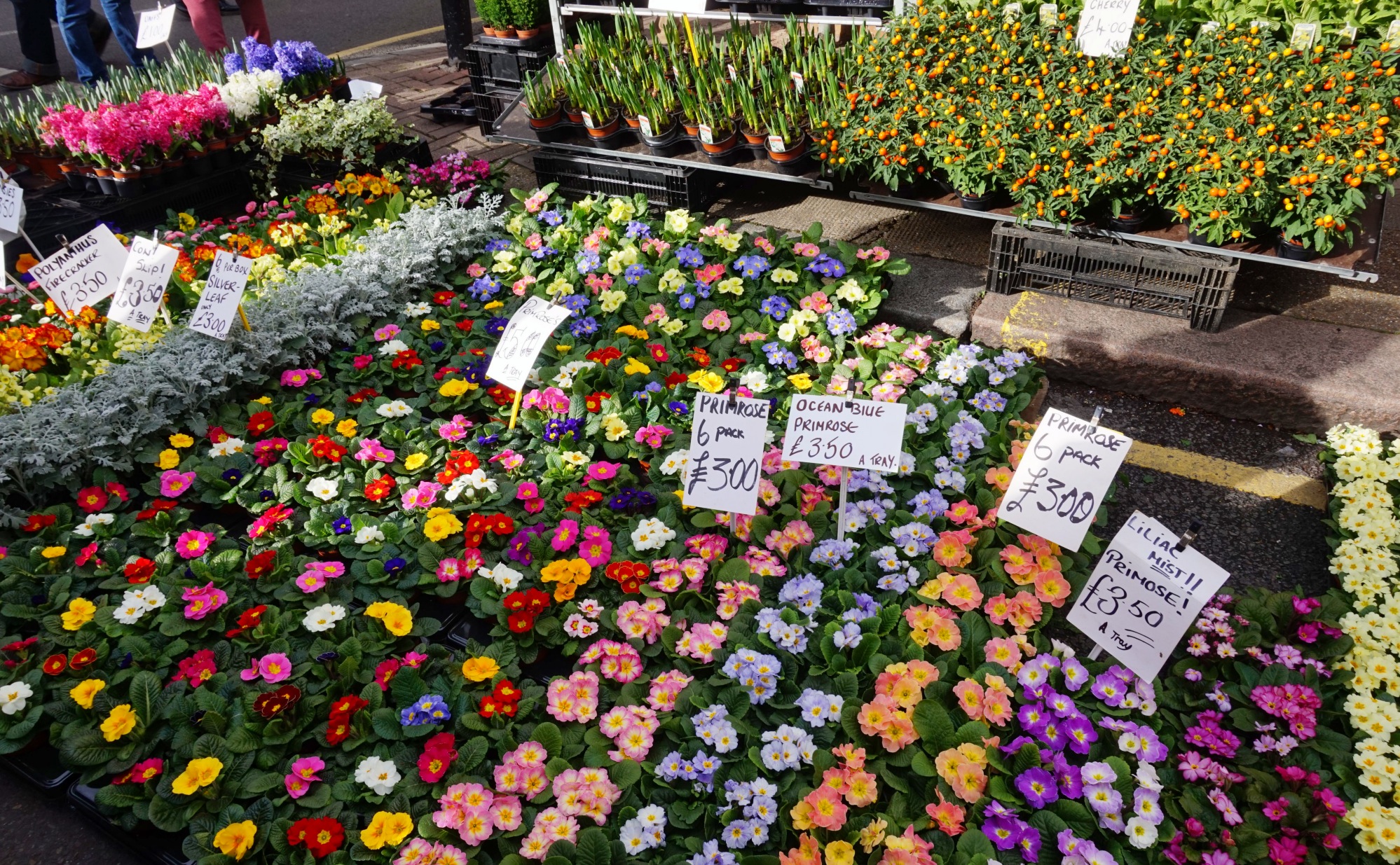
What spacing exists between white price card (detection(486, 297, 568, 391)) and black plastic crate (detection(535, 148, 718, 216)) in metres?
1.78

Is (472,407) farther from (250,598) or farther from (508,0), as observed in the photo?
(508,0)

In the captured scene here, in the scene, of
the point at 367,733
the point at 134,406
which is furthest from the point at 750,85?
the point at 367,733

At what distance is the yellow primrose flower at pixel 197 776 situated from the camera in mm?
2041

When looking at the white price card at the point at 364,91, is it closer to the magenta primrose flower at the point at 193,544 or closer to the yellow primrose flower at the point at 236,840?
the magenta primrose flower at the point at 193,544

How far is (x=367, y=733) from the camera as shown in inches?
87.3

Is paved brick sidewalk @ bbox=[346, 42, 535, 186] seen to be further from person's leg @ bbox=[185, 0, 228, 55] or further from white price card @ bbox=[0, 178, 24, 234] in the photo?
white price card @ bbox=[0, 178, 24, 234]

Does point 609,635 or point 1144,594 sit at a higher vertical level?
point 1144,594

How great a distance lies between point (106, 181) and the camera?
4.80 meters

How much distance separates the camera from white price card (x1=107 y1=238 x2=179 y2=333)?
11.0 feet

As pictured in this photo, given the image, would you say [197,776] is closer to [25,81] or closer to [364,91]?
[364,91]

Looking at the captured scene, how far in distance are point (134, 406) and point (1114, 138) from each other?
3.67 meters

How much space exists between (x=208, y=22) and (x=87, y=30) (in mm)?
1215

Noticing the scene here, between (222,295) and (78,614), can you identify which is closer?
(78,614)

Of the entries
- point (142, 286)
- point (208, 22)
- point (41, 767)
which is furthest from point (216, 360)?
point (208, 22)
